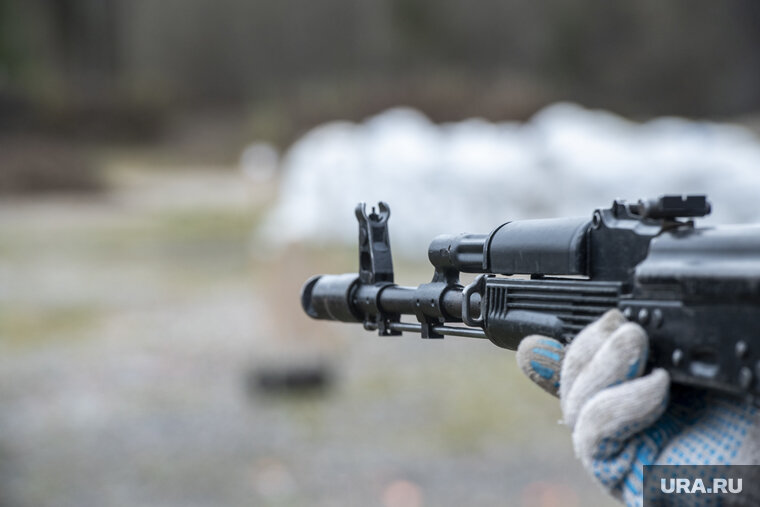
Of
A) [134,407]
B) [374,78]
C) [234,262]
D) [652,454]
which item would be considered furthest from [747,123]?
[652,454]

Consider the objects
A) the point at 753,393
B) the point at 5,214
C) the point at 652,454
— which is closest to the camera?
the point at 753,393

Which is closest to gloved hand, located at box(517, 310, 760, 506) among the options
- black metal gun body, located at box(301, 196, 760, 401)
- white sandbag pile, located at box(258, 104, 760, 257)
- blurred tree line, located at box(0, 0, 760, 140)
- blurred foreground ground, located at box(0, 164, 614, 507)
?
black metal gun body, located at box(301, 196, 760, 401)

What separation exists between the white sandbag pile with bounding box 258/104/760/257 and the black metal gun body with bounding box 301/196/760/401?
8092 millimetres

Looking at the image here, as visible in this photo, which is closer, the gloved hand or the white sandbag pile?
the gloved hand

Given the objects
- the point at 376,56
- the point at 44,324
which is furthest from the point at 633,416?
the point at 376,56

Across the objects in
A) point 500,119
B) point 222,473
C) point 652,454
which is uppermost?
point 500,119

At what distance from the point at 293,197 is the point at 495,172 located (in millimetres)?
3560

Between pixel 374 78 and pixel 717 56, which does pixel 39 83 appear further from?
pixel 717 56

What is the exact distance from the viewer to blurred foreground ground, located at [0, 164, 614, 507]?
5129mm

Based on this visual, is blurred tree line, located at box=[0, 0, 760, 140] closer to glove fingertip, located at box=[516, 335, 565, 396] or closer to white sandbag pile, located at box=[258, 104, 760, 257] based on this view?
white sandbag pile, located at box=[258, 104, 760, 257]

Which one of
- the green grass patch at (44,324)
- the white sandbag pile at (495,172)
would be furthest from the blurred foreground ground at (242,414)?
the white sandbag pile at (495,172)

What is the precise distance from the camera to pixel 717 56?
20.4 meters

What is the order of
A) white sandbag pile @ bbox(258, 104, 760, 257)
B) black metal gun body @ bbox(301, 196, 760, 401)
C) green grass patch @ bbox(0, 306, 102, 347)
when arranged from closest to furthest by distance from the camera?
black metal gun body @ bbox(301, 196, 760, 401)
green grass patch @ bbox(0, 306, 102, 347)
white sandbag pile @ bbox(258, 104, 760, 257)

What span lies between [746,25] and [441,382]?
16.1 meters
